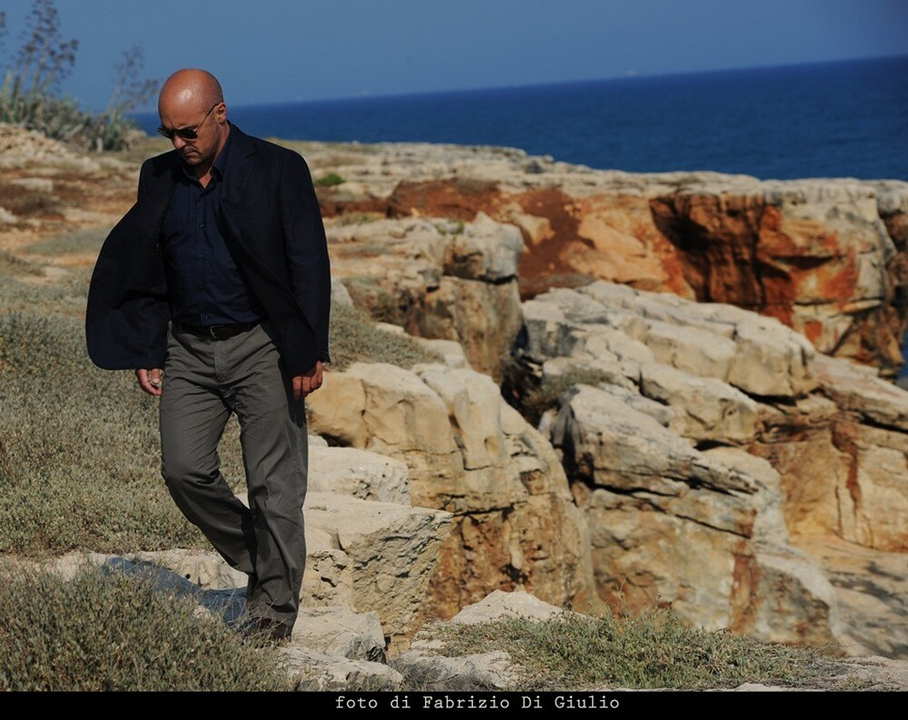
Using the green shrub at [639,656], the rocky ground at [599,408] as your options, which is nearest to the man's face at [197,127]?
the rocky ground at [599,408]

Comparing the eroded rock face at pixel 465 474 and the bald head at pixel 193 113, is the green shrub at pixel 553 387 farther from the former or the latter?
the bald head at pixel 193 113

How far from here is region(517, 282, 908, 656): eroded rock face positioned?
11.4m

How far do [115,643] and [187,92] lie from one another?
2185mm

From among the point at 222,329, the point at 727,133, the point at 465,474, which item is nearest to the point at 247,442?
the point at 222,329

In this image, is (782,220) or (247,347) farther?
(782,220)

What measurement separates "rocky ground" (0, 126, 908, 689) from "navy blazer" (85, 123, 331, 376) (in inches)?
55.3

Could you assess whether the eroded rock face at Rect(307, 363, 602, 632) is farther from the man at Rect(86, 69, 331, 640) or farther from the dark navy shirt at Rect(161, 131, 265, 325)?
the dark navy shirt at Rect(161, 131, 265, 325)

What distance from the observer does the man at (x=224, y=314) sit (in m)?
4.47

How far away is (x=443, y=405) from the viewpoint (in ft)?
33.6

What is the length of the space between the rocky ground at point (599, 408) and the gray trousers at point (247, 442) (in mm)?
438

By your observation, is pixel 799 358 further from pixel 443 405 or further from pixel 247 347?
pixel 247 347

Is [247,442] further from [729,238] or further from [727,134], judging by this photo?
[727,134]
